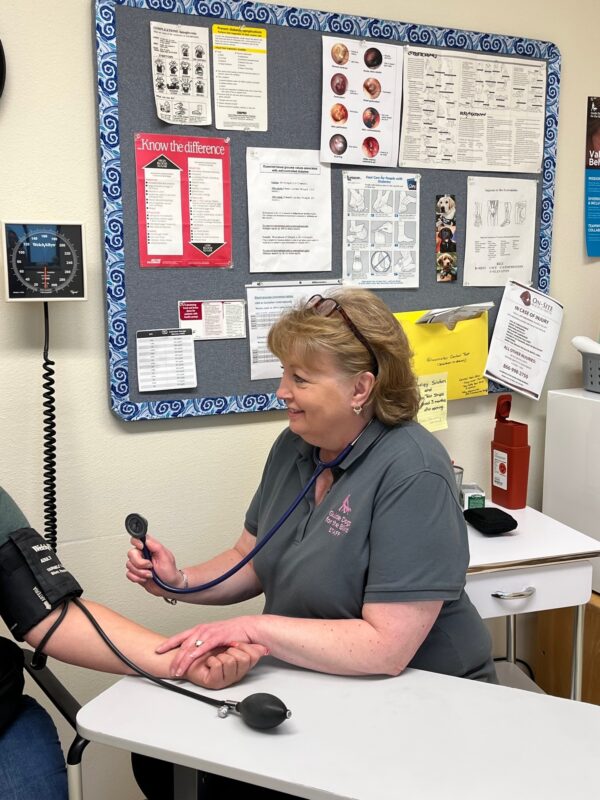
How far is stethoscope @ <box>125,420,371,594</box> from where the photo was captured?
1362mm

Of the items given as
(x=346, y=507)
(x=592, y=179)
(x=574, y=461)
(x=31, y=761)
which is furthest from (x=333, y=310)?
(x=592, y=179)

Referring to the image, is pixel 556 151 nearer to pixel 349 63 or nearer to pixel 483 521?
pixel 349 63

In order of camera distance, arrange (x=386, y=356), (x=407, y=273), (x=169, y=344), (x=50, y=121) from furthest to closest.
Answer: (x=407, y=273), (x=169, y=344), (x=50, y=121), (x=386, y=356)

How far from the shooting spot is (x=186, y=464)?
201cm

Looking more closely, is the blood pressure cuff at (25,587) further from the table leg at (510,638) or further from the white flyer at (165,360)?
the table leg at (510,638)

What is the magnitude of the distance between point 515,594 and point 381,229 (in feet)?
3.33

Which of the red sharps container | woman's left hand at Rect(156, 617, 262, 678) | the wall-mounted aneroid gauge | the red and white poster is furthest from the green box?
the wall-mounted aneroid gauge

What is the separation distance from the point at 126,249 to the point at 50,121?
33cm

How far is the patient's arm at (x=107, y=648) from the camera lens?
119 centimetres

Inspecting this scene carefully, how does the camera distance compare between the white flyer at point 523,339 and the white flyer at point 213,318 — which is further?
the white flyer at point 523,339

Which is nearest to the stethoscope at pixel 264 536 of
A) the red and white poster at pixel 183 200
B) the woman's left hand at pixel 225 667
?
the woman's left hand at pixel 225 667

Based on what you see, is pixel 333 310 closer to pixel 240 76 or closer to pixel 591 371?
pixel 240 76

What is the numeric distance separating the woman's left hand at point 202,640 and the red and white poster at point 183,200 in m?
0.96

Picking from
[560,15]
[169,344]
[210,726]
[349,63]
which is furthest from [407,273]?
[210,726]
